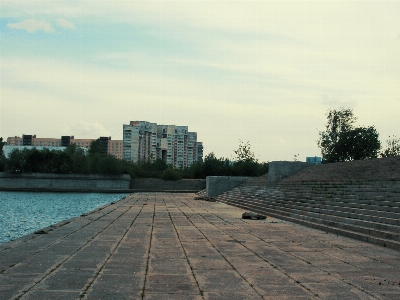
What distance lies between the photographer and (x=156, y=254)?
9586 millimetres

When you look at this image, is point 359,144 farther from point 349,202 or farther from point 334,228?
point 334,228

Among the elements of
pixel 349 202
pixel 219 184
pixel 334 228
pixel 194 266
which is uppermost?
pixel 219 184

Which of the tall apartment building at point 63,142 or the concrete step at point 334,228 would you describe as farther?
the tall apartment building at point 63,142

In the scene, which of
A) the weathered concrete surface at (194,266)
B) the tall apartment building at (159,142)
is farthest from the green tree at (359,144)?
the tall apartment building at (159,142)

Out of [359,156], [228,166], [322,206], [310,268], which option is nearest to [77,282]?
[310,268]

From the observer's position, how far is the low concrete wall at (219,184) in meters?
40.1

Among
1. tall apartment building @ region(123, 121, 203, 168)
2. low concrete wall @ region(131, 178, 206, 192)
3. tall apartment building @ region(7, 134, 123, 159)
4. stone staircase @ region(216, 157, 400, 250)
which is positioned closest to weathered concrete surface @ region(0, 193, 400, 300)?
stone staircase @ region(216, 157, 400, 250)

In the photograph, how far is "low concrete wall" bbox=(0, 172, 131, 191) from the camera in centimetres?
7538

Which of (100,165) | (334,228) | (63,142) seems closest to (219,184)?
(334,228)

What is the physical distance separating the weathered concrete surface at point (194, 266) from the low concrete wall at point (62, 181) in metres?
62.7

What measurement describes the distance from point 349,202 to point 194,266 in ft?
31.9

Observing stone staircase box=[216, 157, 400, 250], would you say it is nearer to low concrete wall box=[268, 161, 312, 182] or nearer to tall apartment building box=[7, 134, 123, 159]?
low concrete wall box=[268, 161, 312, 182]

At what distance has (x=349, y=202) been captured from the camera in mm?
16375

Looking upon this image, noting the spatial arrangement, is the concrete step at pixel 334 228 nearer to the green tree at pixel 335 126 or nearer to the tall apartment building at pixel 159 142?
the green tree at pixel 335 126
